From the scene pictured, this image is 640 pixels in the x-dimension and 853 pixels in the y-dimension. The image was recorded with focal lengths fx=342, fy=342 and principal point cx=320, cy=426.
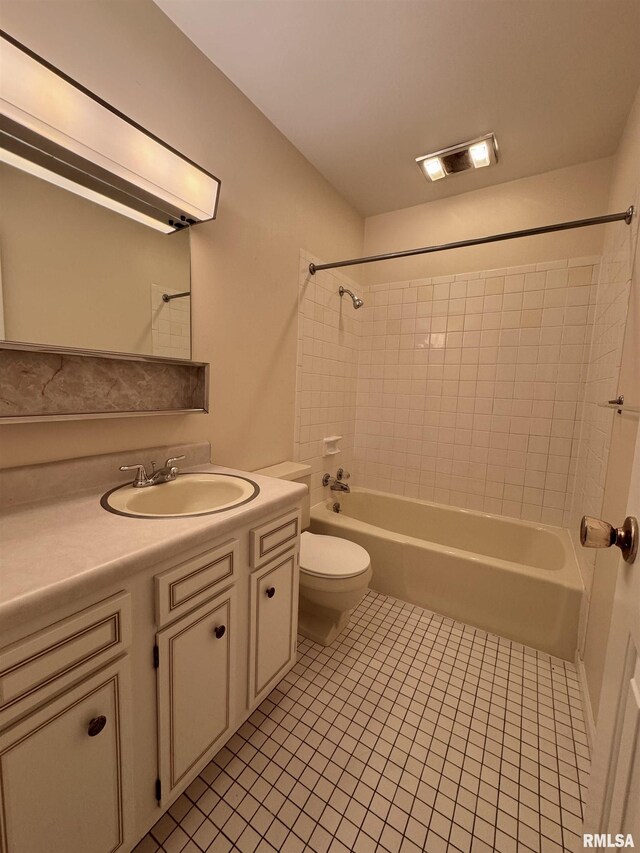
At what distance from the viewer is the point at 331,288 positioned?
2275mm

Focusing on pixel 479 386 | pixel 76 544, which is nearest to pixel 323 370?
pixel 479 386

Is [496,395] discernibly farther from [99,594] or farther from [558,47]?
[99,594]

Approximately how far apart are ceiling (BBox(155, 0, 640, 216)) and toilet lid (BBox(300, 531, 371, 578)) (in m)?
2.11

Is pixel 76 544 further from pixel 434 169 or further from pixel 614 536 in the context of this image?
pixel 434 169

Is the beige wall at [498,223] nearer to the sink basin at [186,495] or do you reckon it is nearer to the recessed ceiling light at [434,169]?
the recessed ceiling light at [434,169]

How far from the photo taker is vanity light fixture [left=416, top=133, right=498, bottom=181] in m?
1.77

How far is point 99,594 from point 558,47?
91.2 inches

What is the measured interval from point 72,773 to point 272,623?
623 mm

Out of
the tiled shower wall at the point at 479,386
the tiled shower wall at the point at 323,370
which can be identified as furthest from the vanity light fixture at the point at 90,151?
the tiled shower wall at the point at 479,386

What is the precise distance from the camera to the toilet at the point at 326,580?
151cm

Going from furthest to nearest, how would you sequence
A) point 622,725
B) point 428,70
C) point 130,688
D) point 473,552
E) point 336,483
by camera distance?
point 336,483, point 473,552, point 428,70, point 130,688, point 622,725

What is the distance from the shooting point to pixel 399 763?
3.67 ft

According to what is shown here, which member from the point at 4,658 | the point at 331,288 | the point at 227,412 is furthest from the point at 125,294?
the point at 331,288

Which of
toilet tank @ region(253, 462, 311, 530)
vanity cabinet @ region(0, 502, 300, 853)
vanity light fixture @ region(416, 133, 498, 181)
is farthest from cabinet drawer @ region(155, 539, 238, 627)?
vanity light fixture @ region(416, 133, 498, 181)
